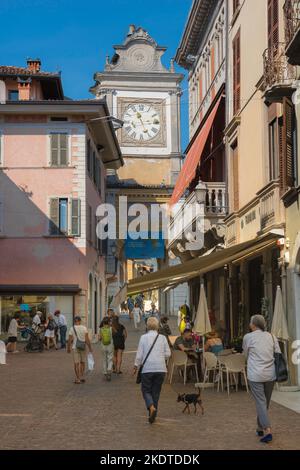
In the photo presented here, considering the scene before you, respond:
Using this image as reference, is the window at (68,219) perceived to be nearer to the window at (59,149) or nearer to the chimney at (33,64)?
the window at (59,149)

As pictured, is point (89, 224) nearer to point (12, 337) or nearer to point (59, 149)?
point (59, 149)

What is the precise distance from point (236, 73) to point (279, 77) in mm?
6477

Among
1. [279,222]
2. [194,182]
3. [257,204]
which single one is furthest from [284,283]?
[194,182]

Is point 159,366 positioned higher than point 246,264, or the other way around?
point 246,264

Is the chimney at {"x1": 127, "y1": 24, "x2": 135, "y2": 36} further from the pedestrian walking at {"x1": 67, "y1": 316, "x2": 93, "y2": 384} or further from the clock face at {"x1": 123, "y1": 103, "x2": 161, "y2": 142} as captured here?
the pedestrian walking at {"x1": 67, "y1": 316, "x2": 93, "y2": 384}

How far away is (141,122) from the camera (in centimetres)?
5497

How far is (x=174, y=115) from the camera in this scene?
55875mm

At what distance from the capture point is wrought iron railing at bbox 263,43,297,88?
15.7 m

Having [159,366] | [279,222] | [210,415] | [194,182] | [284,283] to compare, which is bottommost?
[210,415]

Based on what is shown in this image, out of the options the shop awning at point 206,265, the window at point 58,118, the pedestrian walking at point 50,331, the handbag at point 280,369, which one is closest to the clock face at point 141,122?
the window at point 58,118

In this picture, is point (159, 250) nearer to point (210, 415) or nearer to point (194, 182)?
point (194, 182)

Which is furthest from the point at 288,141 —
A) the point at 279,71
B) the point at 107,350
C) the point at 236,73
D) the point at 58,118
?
the point at 58,118

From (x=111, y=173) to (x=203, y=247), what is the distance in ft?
90.8

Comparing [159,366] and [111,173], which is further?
[111,173]
